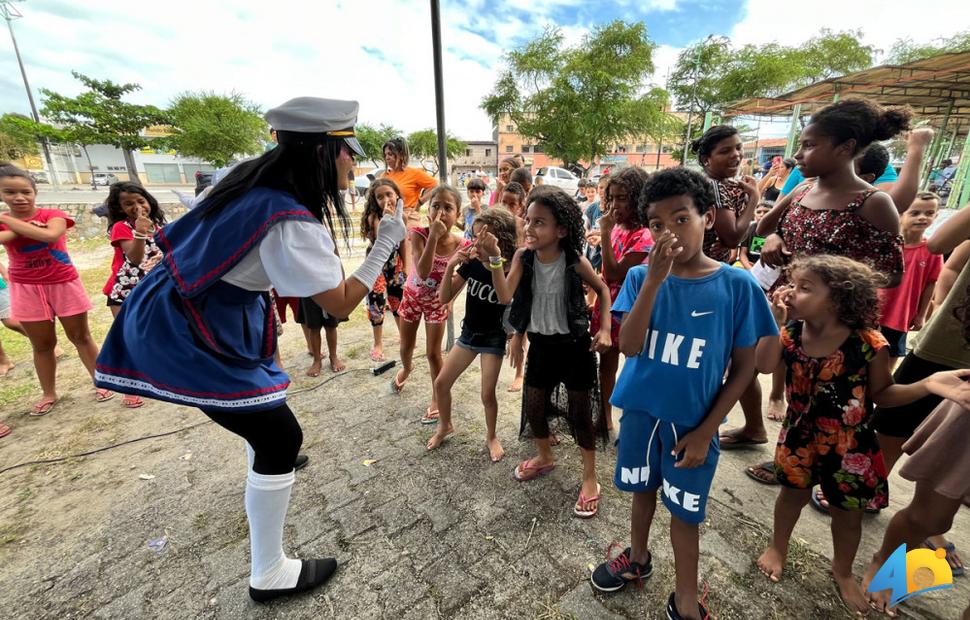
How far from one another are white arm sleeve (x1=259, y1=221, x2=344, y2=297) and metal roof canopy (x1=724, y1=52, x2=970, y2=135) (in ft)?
52.1

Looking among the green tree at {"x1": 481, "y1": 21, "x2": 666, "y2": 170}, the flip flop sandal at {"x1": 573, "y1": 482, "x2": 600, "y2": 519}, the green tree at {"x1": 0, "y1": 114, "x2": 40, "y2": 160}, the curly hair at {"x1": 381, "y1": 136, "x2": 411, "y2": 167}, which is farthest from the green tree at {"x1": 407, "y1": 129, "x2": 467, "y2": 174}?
the flip flop sandal at {"x1": 573, "y1": 482, "x2": 600, "y2": 519}

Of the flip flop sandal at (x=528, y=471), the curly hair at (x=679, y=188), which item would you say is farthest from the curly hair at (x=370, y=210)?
the curly hair at (x=679, y=188)

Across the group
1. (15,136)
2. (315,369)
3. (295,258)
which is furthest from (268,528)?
(15,136)

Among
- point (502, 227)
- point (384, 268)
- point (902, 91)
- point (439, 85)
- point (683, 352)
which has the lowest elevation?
point (384, 268)

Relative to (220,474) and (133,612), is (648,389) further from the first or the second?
(220,474)

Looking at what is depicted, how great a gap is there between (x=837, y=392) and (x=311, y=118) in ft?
7.92

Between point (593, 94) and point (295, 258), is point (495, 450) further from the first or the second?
point (593, 94)

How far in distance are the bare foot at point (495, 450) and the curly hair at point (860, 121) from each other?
2.61 meters

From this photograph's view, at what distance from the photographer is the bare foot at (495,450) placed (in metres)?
2.82

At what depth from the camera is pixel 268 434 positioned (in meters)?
1.69

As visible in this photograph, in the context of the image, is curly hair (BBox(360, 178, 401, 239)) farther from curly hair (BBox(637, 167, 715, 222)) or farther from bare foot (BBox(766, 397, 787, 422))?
bare foot (BBox(766, 397, 787, 422))

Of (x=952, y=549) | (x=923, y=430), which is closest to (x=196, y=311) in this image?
(x=923, y=430)

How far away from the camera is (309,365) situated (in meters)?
4.47

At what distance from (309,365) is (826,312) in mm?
4412
